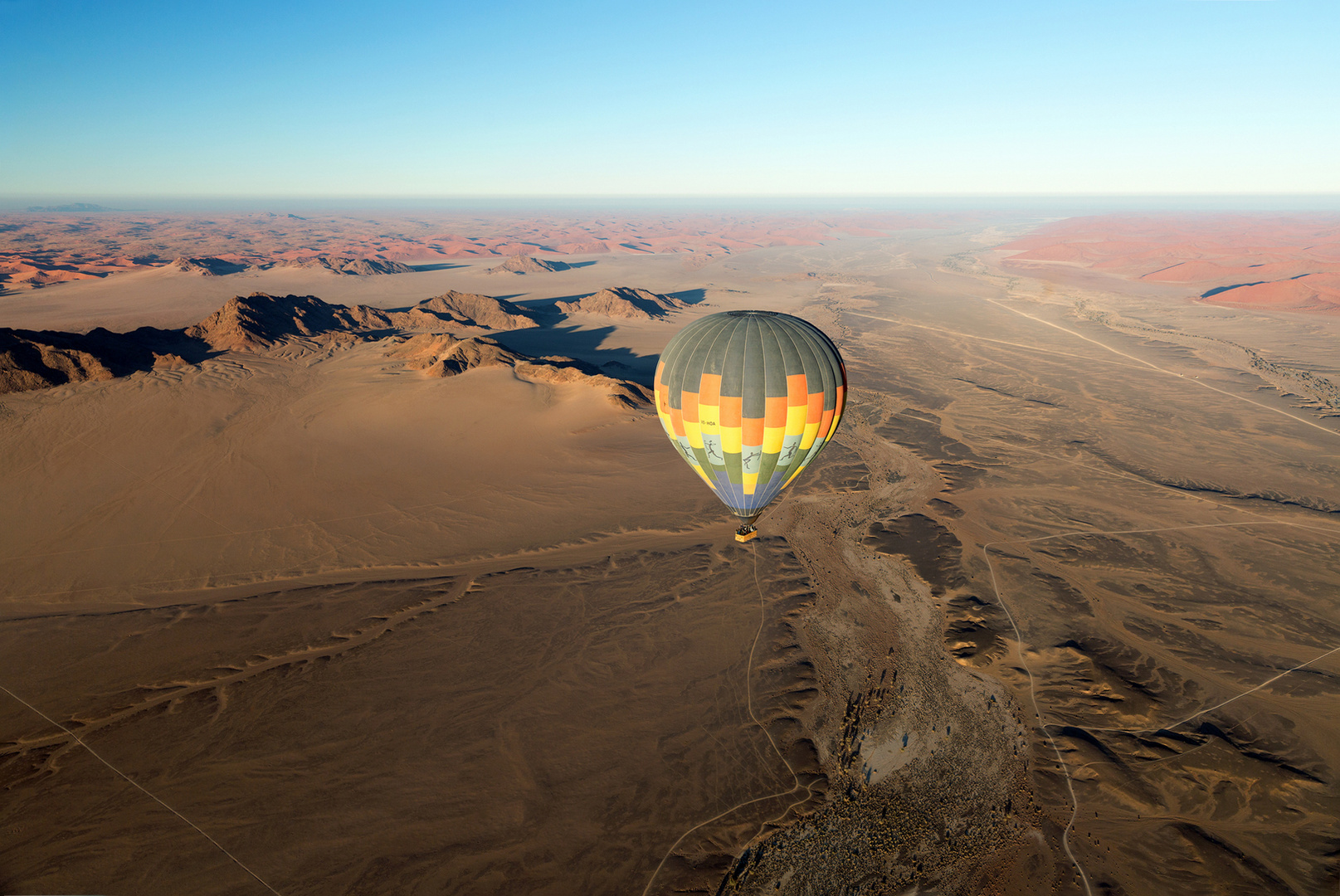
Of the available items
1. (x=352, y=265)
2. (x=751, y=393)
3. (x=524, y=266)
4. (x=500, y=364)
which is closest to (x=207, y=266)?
(x=352, y=265)

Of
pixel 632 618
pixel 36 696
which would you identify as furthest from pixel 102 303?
pixel 632 618

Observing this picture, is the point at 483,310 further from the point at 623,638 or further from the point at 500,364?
the point at 623,638

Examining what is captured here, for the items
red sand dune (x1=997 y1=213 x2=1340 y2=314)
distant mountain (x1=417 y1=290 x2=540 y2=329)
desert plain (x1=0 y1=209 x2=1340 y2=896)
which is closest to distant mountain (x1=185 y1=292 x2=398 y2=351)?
desert plain (x1=0 y1=209 x2=1340 y2=896)

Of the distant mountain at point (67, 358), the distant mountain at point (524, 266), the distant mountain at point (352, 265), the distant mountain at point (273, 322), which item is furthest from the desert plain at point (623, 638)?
the distant mountain at point (524, 266)

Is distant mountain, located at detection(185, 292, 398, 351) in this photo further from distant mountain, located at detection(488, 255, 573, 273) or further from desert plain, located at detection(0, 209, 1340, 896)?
distant mountain, located at detection(488, 255, 573, 273)

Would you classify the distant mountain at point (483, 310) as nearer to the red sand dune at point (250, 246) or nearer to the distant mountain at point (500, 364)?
the distant mountain at point (500, 364)

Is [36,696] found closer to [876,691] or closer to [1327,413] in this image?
[876,691]
